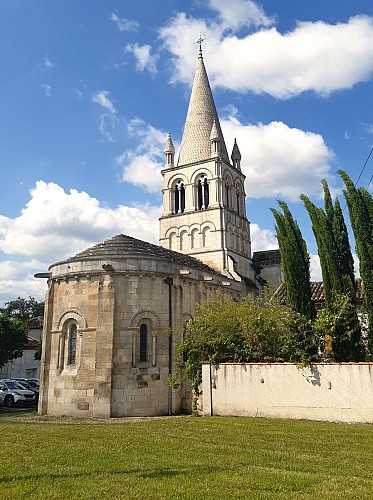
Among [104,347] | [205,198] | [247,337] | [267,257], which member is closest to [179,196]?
[205,198]

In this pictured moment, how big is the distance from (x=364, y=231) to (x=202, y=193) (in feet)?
77.4

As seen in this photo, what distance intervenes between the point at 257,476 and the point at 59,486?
10.8 ft

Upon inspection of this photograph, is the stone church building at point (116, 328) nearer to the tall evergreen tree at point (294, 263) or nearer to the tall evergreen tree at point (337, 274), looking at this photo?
the tall evergreen tree at point (294, 263)

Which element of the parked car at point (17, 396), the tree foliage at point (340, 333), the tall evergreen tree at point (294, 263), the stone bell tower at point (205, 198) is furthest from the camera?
the stone bell tower at point (205, 198)

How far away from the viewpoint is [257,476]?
25.1 ft

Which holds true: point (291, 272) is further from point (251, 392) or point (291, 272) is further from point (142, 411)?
point (142, 411)

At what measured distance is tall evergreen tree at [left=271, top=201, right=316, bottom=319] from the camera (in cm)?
2000

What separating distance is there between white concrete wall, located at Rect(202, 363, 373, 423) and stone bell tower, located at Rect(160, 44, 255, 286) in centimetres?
1856

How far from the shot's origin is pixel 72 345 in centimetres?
2233

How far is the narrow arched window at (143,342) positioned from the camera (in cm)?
2184

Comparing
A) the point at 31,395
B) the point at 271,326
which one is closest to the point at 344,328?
the point at 271,326

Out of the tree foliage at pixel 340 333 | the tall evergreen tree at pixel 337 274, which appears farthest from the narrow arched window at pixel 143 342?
the tall evergreen tree at pixel 337 274

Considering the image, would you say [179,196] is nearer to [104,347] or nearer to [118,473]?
[104,347]

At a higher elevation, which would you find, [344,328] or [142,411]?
[344,328]
